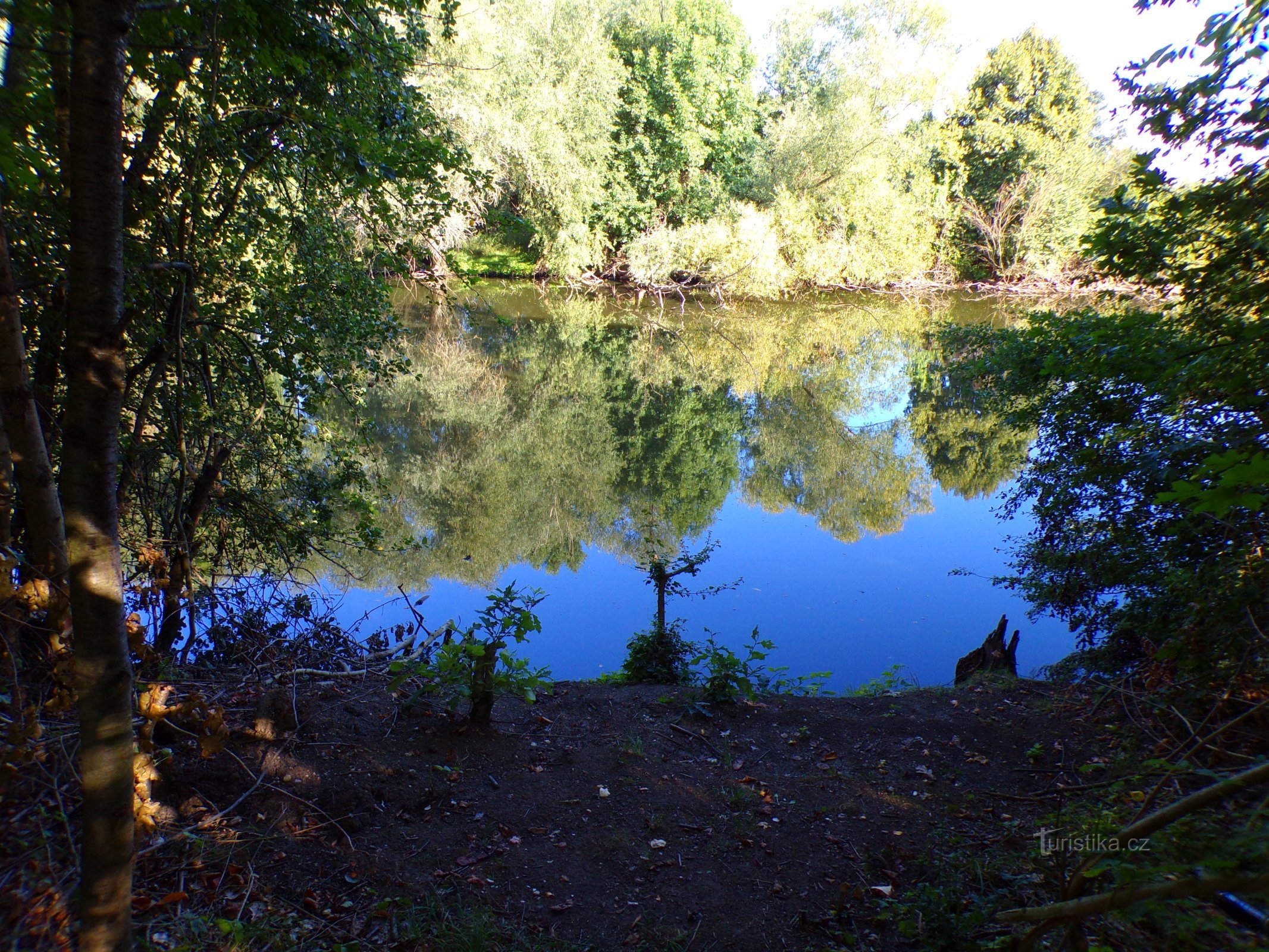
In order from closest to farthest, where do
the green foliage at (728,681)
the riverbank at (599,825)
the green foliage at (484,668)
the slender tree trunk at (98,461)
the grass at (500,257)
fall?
the slender tree trunk at (98,461)
the riverbank at (599,825)
the green foliage at (484,668)
the green foliage at (728,681)
the grass at (500,257)

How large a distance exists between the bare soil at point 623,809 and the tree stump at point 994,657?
1.63 m

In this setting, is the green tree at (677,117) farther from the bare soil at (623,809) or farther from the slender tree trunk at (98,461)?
the slender tree trunk at (98,461)

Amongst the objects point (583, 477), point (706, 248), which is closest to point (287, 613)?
point (583, 477)

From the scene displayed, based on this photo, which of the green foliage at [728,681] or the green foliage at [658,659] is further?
the green foliage at [658,659]

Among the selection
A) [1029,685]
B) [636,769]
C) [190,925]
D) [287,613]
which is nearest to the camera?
[190,925]

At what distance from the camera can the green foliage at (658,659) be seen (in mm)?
6477

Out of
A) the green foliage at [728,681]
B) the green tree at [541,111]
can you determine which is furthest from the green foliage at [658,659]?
the green tree at [541,111]

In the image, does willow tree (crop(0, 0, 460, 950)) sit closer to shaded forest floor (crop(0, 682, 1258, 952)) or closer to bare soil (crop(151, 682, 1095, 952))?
shaded forest floor (crop(0, 682, 1258, 952))

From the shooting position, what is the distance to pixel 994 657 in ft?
22.4

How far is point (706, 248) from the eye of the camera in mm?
24281

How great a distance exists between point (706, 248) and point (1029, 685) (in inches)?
809

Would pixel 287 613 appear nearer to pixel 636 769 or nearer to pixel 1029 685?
pixel 636 769

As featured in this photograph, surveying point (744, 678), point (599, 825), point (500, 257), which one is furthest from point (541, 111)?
point (599, 825)

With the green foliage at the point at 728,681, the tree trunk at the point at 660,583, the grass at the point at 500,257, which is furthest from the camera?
the grass at the point at 500,257
